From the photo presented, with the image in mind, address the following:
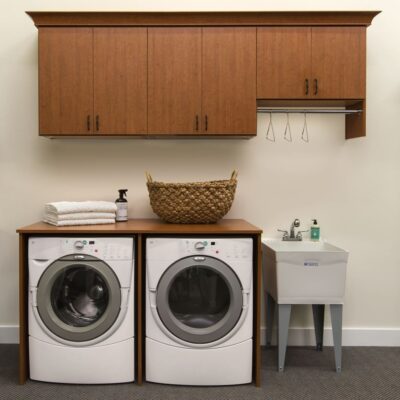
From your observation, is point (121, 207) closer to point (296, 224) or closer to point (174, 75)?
point (174, 75)

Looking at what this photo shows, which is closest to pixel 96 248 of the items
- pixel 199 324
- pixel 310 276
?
pixel 199 324

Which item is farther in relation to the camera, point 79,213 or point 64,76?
point 64,76

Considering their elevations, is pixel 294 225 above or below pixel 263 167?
below

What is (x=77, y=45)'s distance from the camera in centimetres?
296

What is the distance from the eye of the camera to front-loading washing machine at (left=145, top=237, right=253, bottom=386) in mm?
2656

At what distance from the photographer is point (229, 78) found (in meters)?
2.97

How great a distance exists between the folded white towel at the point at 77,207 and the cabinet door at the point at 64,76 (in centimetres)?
51

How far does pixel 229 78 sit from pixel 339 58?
0.72 meters

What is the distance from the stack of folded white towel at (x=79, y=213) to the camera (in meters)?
2.78

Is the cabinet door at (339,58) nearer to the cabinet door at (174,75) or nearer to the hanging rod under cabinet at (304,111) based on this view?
the hanging rod under cabinet at (304,111)

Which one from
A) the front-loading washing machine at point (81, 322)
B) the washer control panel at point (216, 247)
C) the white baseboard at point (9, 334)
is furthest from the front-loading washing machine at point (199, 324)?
the white baseboard at point (9, 334)

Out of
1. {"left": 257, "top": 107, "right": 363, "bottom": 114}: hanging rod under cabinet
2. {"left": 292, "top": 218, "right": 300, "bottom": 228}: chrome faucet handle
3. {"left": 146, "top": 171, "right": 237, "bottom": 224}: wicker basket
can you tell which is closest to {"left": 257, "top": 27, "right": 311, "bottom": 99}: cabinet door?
{"left": 257, "top": 107, "right": 363, "bottom": 114}: hanging rod under cabinet

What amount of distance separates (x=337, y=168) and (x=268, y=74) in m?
0.88

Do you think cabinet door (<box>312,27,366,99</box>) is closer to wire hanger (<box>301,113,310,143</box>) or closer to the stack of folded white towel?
wire hanger (<box>301,113,310,143</box>)
